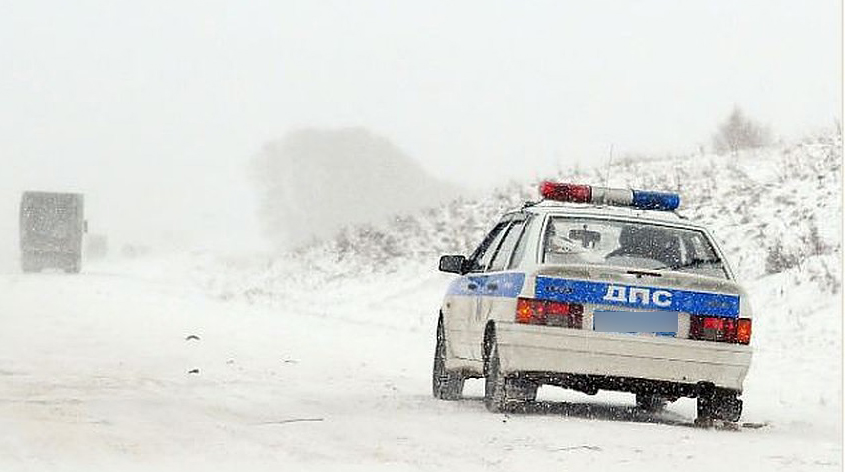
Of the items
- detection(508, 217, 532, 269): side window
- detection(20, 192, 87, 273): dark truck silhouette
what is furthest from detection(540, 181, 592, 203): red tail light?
detection(20, 192, 87, 273): dark truck silhouette

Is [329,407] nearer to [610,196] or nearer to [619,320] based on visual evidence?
[619,320]

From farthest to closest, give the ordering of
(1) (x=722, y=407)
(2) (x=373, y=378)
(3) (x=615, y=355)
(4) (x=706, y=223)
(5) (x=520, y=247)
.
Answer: (4) (x=706, y=223) → (2) (x=373, y=378) → (5) (x=520, y=247) → (1) (x=722, y=407) → (3) (x=615, y=355)

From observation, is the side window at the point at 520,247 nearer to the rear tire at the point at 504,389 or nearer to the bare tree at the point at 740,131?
the rear tire at the point at 504,389

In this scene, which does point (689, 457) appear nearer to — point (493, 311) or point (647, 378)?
point (647, 378)

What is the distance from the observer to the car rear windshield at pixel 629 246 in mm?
9391

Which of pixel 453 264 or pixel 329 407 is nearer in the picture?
pixel 329 407

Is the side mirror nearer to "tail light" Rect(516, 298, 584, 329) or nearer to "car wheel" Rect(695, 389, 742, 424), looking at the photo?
"tail light" Rect(516, 298, 584, 329)

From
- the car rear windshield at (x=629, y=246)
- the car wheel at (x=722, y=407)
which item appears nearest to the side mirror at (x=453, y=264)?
the car rear windshield at (x=629, y=246)

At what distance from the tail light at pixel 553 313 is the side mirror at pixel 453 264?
7.11 feet

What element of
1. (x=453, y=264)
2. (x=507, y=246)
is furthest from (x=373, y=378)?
(x=507, y=246)

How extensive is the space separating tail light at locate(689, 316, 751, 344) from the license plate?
16cm

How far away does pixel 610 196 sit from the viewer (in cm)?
1038

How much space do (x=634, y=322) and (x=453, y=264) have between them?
99.9 inches

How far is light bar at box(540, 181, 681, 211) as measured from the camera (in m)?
10.3
